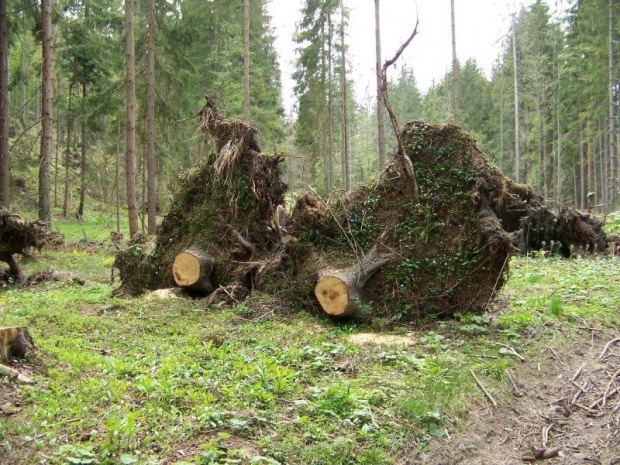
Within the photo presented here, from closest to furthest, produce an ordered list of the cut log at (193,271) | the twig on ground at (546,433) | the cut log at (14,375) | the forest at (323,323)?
the forest at (323,323), the cut log at (14,375), the twig on ground at (546,433), the cut log at (193,271)

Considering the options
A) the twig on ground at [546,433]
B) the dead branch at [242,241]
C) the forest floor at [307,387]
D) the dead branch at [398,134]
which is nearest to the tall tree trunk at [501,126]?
the dead branch at [398,134]

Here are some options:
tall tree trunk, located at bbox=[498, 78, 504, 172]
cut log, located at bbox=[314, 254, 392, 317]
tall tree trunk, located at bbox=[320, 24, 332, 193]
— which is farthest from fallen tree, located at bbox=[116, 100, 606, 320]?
tall tree trunk, located at bbox=[498, 78, 504, 172]

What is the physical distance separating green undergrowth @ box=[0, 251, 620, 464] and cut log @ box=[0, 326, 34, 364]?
14 centimetres

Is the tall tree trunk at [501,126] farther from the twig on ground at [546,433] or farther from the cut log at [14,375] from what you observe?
the cut log at [14,375]

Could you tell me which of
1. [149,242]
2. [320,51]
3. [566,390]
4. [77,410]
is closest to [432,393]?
[566,390]

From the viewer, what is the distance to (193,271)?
7.90m

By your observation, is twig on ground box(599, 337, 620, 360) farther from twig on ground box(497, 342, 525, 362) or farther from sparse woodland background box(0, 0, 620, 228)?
sparse woodland background box(0, 0, 620, 228)

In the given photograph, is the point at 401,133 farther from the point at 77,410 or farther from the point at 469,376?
the point at 77,410

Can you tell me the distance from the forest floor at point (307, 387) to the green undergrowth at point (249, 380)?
2cm

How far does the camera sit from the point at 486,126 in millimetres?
49656

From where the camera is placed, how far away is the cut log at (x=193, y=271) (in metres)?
7.89

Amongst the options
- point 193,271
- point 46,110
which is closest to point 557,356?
point 193,271

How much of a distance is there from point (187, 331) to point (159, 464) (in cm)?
322

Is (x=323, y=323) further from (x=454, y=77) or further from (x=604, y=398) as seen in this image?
(x=454, y=77)
